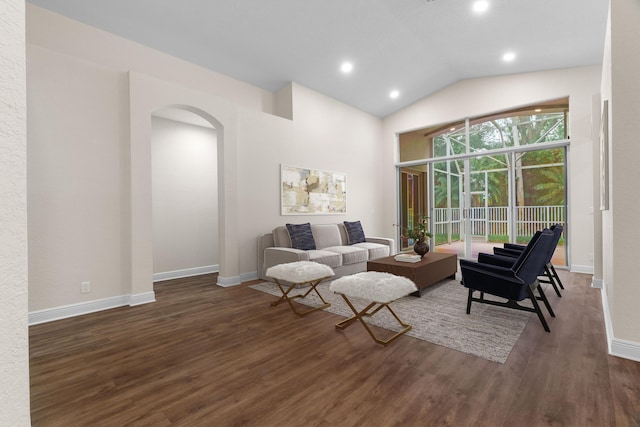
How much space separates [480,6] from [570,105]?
2.76 metres

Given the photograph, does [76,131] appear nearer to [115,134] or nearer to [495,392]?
[115,134]

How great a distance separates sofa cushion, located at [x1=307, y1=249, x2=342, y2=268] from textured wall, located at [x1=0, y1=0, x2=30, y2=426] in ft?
12.3

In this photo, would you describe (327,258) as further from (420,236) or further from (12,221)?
(12,221)

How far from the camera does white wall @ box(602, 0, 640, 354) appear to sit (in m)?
2.27

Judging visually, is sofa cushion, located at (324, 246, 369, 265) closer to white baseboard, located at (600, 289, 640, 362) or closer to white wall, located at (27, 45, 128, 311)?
white wall, located at (27, 45, 128, 311)

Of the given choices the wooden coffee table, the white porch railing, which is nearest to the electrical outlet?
the wooden coffee table

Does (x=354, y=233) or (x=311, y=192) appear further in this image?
(x=354, y=233)

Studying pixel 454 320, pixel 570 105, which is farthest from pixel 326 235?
pixel 570 105

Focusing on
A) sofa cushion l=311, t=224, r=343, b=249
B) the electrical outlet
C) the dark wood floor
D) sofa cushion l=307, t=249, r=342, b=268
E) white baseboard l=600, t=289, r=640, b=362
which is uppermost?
sofa cushion l=311, t=224, r=343, b=249

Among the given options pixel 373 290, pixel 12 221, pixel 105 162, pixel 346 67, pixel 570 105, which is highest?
pixel 346 67

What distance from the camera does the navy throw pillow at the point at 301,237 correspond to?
16.8ft

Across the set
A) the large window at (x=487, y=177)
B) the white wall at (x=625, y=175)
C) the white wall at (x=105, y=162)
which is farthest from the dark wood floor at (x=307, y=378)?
the large window at (x=487, y=177)

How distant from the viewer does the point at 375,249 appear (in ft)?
19.0

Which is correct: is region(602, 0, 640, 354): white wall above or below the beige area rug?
above
